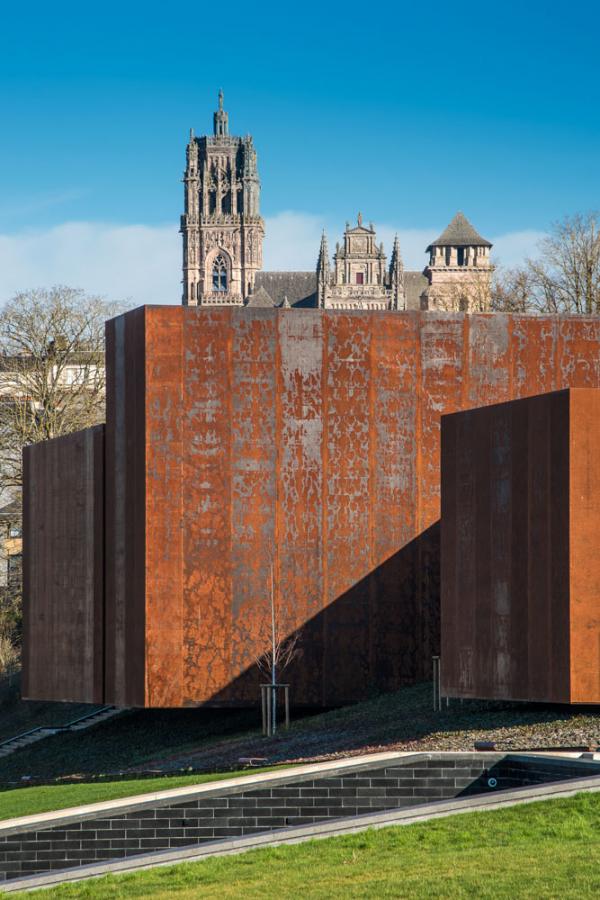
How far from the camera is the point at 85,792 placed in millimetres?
19297

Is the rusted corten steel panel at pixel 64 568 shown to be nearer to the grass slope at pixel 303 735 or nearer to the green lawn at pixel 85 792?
the grass slope at pixel 303 735

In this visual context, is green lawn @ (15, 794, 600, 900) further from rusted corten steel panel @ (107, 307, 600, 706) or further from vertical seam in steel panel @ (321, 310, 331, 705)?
vertical seam in steel panel @ (321, 310, 331, 705)

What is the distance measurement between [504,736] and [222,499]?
8692 millimetres

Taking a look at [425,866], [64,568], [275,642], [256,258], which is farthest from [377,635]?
[256,258]

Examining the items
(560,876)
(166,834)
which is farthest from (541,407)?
(560,876)

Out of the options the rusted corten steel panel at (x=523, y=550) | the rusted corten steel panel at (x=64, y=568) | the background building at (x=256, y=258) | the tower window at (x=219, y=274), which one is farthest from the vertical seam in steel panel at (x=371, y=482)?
the tower window at (x=219, y=274)

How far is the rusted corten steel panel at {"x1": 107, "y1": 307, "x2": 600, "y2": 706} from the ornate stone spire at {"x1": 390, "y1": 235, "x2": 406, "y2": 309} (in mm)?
98946

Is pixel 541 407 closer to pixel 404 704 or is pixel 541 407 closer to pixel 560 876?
pixel 404 704

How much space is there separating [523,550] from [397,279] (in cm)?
10667

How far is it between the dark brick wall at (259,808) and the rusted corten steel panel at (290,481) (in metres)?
10.8

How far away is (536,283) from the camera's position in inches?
1973

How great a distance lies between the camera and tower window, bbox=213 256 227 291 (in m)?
146

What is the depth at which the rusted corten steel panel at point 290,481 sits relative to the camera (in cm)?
2675

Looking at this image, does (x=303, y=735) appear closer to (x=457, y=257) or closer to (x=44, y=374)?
(x=44, y=374)
